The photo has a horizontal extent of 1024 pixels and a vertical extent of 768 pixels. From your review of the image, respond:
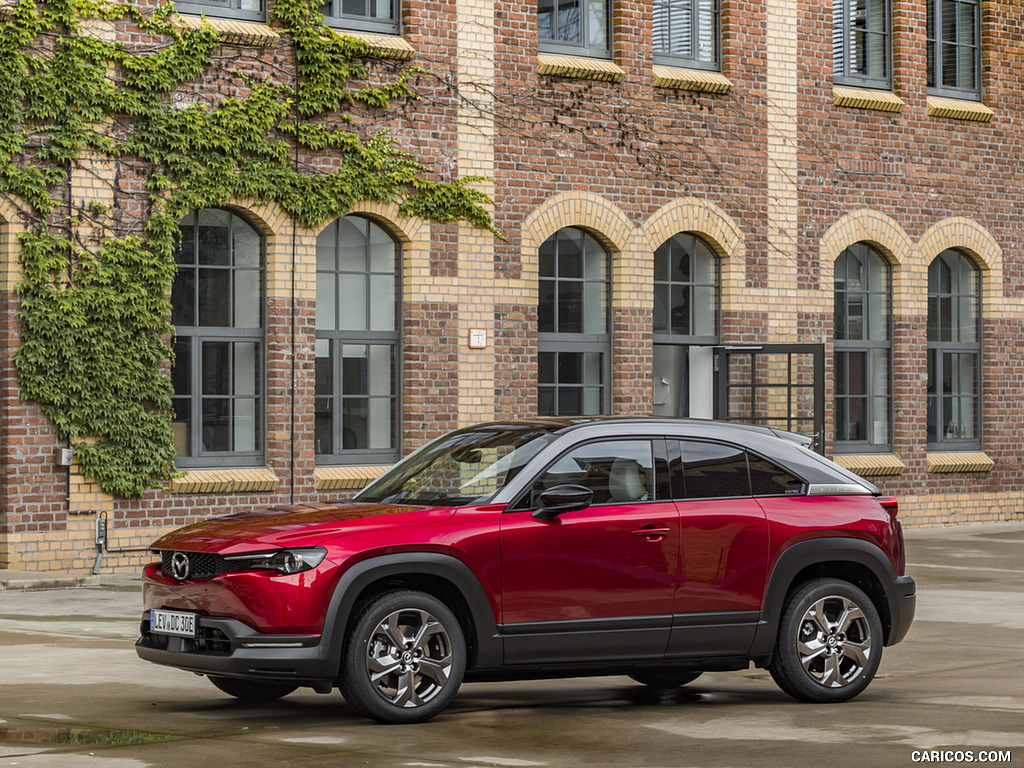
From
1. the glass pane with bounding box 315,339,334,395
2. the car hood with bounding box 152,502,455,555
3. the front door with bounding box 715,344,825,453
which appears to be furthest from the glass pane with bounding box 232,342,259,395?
the car hood with bounding box 152,502,455,555

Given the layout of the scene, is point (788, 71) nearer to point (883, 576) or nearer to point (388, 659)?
point (883, 576)

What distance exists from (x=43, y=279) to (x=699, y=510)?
844 cm

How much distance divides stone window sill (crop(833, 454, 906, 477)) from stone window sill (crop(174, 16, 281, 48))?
879 centimetres

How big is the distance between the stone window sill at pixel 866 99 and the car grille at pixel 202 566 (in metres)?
14.3

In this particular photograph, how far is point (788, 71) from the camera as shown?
20.2m

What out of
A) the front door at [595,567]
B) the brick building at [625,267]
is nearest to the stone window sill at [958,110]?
the brick building at [625,267]

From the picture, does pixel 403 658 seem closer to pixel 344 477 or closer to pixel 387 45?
pixel 344 477

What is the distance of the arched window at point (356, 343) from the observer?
1709 centimetres

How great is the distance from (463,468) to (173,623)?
5.61 feet

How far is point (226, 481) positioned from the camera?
16.1 meters

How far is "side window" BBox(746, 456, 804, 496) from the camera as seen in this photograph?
356 inches

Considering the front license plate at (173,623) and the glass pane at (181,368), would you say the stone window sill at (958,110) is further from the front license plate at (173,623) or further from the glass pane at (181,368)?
the front license plate at (173,623)

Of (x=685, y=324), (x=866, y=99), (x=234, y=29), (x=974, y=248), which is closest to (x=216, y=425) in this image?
(x=234, y=29)

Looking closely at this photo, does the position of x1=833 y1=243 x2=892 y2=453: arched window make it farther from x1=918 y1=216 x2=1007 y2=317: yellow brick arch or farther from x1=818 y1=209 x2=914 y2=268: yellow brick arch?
x1=918 y1=216 x2=1007 y2=317: yellow brick arch
